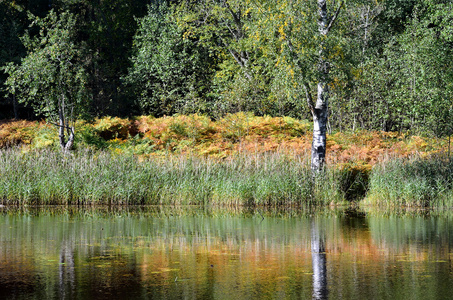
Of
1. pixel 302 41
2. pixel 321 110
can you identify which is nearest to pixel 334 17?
pixel 302 41

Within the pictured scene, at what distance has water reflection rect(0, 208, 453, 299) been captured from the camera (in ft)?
20.6

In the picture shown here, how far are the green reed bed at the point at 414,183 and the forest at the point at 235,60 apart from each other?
2.88m

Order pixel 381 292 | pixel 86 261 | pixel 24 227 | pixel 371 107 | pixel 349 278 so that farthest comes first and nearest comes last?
1. pixel 371 107
2. pixel 24 227
3. pixel 86 261
4. pixel 349 278
5. pixel 381 292

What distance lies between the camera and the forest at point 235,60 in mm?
16641

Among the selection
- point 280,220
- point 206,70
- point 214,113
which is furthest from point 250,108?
point 280,220

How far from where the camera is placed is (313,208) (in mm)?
15531

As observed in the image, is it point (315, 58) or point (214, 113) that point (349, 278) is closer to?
point (315, 58)

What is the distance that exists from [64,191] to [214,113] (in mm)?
12806

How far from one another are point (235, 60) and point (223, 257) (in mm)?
23261

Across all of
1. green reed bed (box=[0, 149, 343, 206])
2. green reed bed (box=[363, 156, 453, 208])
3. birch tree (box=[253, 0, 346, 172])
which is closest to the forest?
birch tree (box=[253, 0, 346, 172])

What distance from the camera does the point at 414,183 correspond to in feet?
50.2

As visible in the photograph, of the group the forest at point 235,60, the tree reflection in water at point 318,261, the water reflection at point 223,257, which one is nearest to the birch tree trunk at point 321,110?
the forest at point 235,60

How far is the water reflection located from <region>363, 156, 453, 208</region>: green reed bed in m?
2.05

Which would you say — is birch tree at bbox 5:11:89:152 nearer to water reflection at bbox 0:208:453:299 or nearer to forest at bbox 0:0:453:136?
forest at bbox 0:0:453:136
